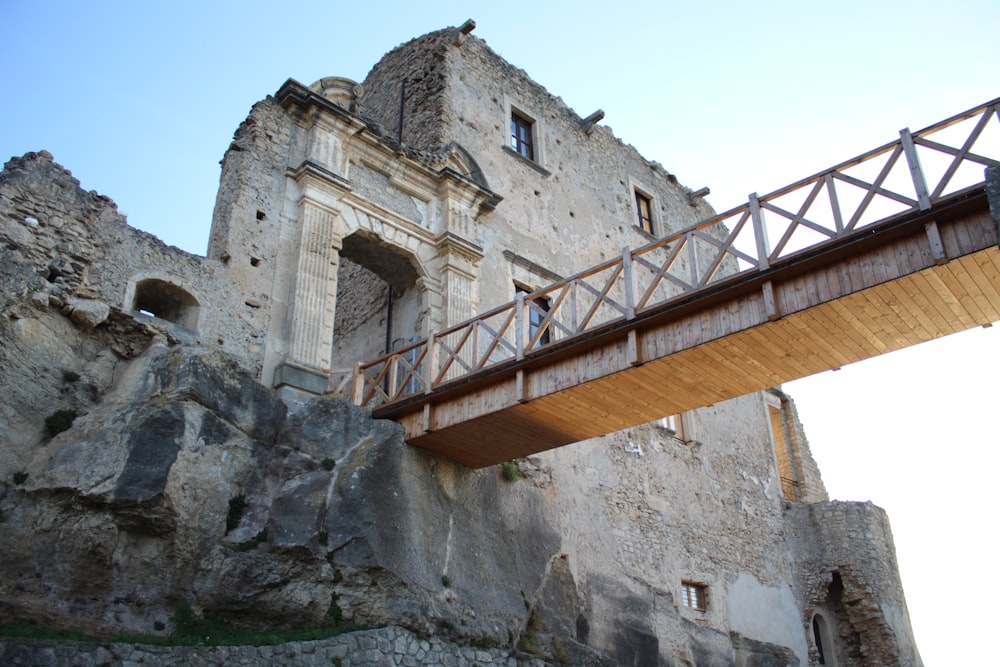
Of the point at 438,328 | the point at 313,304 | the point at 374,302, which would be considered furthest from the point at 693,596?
the point at 313,304

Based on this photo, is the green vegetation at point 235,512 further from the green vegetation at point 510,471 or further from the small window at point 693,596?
the small window at point 693,596

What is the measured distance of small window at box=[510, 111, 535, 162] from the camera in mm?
16859

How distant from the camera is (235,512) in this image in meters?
9.42

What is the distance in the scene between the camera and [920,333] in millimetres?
8289

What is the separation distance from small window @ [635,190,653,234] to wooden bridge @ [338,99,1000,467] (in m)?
9.30

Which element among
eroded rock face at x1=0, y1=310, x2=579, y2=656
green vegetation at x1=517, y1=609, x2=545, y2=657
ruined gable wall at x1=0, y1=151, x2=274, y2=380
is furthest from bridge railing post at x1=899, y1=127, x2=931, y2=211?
ruined gable wall at x1=0, y1=151, x2=274, y2=380

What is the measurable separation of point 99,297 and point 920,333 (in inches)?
332

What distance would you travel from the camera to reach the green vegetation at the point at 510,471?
12188mm

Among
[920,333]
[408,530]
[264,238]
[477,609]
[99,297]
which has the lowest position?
[477,609]

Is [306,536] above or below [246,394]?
below

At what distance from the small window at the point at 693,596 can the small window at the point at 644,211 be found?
24.3 ft

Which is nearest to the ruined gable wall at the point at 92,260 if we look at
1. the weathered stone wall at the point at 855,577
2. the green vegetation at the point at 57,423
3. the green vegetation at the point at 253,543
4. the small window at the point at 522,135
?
the green vegetation at the point at 57,423

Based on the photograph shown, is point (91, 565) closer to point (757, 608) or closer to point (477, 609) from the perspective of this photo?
point (477, 609)

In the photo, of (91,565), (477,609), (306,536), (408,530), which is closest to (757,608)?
(477,609)
